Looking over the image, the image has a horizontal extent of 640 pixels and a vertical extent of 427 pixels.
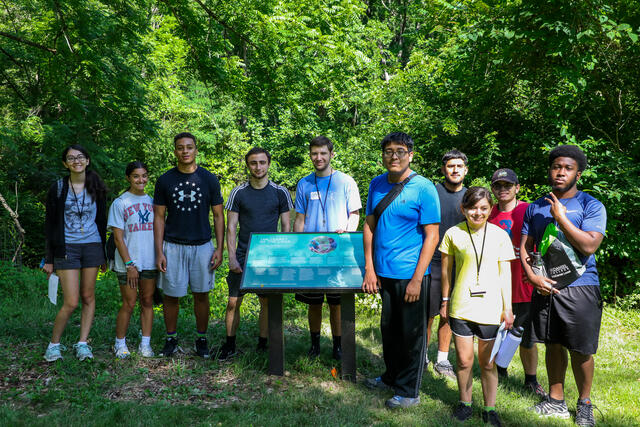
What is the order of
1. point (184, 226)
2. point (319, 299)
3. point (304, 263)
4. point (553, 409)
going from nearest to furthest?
point (553, 409)
point (304, 263)
point (184, 226)
point (319, 299)

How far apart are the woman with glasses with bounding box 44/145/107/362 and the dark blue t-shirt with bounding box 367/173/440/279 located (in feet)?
9.73

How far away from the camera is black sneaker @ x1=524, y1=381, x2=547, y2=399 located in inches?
174

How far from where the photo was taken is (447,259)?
382 cm

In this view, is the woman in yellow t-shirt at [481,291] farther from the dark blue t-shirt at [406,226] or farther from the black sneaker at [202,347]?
the black sneaker at [202,347]

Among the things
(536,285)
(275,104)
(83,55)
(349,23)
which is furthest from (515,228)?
(349,23)

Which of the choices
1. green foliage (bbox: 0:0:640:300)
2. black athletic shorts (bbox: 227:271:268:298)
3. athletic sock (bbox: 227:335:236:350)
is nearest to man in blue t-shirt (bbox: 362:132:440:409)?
black athletic shorts (bbox: 227:271:268:298)

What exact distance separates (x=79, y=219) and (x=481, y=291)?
3.92 metres

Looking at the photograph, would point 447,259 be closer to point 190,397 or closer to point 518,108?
point 190,397

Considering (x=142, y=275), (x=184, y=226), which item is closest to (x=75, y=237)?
(x=142, y=275)

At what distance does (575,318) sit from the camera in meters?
3.65

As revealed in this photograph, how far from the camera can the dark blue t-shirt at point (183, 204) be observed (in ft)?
15.6

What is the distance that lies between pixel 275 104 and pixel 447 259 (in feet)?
16.7

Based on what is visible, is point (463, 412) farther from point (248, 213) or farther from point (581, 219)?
point (248, 213)

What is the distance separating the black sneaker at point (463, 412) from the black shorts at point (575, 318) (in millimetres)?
887
